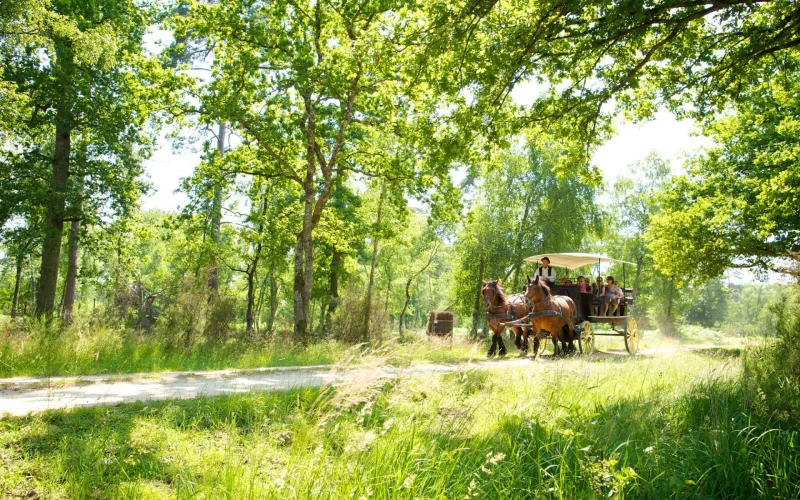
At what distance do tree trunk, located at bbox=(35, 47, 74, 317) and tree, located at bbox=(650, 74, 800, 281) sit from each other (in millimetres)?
21898

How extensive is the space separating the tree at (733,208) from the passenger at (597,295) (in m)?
7.09

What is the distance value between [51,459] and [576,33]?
8884mm

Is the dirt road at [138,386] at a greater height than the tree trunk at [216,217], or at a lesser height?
lesser

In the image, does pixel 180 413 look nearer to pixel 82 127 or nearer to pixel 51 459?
pixel 51 459

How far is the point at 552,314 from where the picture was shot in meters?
14.7

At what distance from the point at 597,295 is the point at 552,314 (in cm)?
402

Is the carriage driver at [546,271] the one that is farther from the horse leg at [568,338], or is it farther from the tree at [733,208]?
the tree at [733,208]

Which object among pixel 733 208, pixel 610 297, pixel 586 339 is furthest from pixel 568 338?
pixel 733 208

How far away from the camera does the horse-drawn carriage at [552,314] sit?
14953mm

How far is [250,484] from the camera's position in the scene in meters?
3.58

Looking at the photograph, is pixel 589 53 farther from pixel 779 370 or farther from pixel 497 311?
pixel 497 311

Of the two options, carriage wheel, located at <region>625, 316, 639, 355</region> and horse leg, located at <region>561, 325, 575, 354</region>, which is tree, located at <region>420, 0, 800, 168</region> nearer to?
horse leg, located at <region>561, 325, 575, 354</region>

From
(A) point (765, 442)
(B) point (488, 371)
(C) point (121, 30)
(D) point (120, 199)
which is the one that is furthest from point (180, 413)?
(C) point (121, 30)

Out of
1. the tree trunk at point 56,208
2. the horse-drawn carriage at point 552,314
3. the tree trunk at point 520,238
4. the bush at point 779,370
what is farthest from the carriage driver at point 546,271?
the tree trunk at point 56,208
